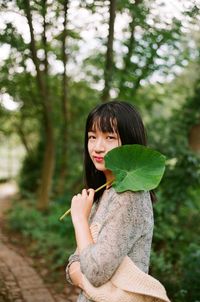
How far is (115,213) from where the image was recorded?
1575 millimetres

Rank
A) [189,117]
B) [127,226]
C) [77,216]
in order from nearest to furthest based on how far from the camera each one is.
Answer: [127,226] < [77,216] < [189,117]

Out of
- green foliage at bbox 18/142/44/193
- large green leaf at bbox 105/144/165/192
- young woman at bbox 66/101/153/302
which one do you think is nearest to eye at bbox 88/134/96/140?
young woman at bbox 66/101/153/302

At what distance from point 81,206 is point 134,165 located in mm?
278

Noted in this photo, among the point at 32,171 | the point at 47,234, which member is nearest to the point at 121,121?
the point at 47,234

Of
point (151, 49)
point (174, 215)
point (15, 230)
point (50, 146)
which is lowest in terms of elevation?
point (15, 230)

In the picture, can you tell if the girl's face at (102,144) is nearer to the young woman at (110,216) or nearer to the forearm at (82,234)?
the young woman at (110,216)

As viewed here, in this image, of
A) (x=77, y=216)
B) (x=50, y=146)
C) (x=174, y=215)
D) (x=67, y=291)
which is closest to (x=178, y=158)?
(x=174, y=215)

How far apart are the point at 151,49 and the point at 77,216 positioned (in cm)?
332

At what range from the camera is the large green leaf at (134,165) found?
1.62m

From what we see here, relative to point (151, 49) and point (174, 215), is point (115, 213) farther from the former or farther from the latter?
point (174, 215)

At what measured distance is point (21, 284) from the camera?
15.9 ft

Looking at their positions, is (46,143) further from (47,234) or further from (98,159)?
(98,159)

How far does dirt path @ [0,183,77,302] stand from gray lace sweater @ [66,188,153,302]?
2.94 m

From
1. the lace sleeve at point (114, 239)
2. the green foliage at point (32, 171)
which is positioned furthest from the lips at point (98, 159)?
the green foliage at point (32, 171)
